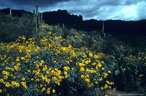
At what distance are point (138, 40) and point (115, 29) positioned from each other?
13.7 feet

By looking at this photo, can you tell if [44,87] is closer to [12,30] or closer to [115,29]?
[12,30]

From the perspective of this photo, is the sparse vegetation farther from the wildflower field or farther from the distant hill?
the distant hill

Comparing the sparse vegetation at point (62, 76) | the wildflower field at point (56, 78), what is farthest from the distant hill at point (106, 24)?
the wildflower field at point (56, 78)

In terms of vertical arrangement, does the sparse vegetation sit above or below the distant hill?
below

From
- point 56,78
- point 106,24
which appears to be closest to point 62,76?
point 56,78

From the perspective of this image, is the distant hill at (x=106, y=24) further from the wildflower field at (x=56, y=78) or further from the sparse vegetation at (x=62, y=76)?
the wildflower field at (x=56, y=78)

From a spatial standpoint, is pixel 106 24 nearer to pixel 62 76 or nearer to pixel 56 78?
pixel 62 76

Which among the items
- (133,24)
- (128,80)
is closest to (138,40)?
(133,24)

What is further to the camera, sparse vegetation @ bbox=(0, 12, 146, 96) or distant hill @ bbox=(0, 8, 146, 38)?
distant hill @ bbox=(0, 8, 146, 38)

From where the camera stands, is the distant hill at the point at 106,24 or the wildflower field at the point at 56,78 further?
the distant hill at the point at 106,24

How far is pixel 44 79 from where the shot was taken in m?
3.43

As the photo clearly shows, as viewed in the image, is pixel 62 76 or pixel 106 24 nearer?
pixel 62 76

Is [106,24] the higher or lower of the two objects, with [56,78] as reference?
higher

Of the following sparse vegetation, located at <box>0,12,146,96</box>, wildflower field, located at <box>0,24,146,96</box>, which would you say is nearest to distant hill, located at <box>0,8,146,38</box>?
sparse vegetation, located at <box>0,12,146,96</box>
